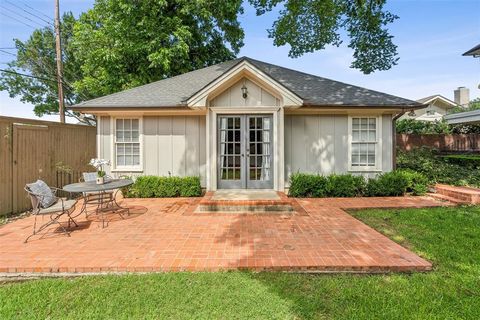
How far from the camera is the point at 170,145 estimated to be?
8953mm

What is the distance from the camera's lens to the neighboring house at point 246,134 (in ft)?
26.8

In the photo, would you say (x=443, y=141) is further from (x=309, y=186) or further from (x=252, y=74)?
(x=252, y=74)

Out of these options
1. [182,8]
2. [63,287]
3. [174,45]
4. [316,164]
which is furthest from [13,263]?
[182,8]

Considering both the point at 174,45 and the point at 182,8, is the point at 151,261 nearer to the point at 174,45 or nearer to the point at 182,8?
the point at 174,45

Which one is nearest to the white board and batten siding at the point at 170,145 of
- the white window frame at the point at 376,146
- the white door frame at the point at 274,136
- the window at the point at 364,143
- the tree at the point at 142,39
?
the white door frame at the point at 274,136

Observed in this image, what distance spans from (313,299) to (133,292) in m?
2.12

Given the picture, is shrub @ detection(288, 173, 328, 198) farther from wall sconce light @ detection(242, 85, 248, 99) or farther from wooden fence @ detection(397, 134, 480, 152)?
wooden fence @ detection(397, 134, 480, 152)

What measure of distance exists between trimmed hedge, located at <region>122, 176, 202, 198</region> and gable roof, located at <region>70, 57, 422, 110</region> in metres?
2.39

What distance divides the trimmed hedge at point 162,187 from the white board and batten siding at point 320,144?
3197 mm

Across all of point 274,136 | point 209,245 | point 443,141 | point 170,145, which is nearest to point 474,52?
point 443,141

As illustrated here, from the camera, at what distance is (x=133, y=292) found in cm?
311

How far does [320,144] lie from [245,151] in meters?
2.66

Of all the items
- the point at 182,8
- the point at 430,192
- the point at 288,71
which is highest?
the point at 182,8

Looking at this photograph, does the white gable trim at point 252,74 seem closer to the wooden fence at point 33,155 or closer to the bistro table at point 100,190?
the bistro table at point 100,190
